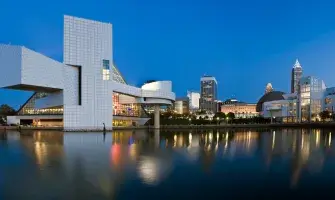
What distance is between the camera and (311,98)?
358 ft

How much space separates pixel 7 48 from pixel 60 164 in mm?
35495

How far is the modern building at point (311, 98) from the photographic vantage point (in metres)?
109

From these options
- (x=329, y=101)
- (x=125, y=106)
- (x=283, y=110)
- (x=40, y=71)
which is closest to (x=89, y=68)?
(x=40, y=71)

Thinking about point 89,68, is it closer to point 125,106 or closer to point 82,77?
point 82,77

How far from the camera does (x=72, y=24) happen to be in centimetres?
5328

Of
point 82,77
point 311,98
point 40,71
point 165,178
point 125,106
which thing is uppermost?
point 40,71

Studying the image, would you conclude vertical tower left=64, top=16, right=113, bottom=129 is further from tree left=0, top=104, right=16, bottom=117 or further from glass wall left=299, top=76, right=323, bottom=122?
glass wall left=299, top=76, right=323, bottom=122

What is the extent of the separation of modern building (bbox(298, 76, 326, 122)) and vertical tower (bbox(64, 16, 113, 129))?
7827cm

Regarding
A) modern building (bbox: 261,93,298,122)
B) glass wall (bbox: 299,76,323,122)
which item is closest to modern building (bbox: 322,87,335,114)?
glass wall (bbox: 299,76,323,122)

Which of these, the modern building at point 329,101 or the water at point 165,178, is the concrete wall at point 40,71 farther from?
the modern building at point 329,101

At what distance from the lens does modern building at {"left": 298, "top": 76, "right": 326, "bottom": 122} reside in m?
109

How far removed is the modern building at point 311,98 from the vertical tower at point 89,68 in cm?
7827

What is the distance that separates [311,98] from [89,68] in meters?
82.9

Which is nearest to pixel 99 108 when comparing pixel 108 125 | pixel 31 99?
pixel 108 125
